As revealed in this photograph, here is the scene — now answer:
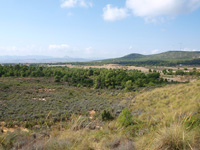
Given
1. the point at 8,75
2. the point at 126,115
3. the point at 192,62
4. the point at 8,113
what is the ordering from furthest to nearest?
the point at 192,62, the point at 8,75, the point at 8,113, the point at 126,115

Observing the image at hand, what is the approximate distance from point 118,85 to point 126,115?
36.5m

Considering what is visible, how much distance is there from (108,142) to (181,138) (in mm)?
1878

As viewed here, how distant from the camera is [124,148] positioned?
3098mm

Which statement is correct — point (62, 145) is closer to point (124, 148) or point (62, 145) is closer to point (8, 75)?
point (124, 148)

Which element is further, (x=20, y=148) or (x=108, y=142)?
(x=108, y=142)

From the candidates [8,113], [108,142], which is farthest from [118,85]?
[108,142]

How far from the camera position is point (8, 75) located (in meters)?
57.6

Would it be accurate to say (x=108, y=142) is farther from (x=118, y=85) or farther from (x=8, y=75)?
(x=8, y=75)

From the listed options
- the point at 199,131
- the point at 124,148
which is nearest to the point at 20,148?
the point at 124,148

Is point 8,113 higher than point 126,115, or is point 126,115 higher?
point 126,115

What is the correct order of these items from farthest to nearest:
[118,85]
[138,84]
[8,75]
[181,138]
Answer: [8,75], [118,85], [138,84], [181,138]

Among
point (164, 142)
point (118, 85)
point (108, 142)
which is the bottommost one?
point (118, 85)

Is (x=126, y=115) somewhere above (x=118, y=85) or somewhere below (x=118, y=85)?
above

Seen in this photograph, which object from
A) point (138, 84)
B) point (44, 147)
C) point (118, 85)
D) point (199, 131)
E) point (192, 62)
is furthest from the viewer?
point (192, 62)
